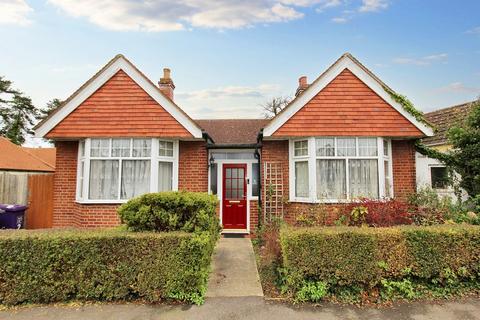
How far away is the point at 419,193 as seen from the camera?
8.02 meters

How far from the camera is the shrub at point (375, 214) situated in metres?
6.21

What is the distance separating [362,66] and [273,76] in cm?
500

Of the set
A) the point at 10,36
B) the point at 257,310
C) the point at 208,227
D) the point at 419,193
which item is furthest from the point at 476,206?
the point at 10,36

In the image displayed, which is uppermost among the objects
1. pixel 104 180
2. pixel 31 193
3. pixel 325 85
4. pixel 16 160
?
pixel 325 85

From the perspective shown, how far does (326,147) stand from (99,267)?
683 cm

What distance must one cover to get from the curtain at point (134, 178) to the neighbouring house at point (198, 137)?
1.3 inches

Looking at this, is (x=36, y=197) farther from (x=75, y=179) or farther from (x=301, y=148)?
(x=301, y=148)

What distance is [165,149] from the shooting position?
8.61 m

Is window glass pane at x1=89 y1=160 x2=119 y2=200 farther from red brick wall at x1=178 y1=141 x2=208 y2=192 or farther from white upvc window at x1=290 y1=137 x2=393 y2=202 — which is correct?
white upvc window at x1=290 y1=137 x2=393 y2=202

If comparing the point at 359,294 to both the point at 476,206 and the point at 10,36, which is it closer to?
the point at 476,206

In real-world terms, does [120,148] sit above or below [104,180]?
above

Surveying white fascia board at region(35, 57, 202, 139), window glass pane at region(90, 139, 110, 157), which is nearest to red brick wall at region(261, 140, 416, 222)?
white fascia board at region(35, 57, 202, 139)

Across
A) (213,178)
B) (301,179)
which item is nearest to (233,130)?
(213,178)

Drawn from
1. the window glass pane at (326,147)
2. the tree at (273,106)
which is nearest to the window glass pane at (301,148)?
the window glass pane at (326,147)
